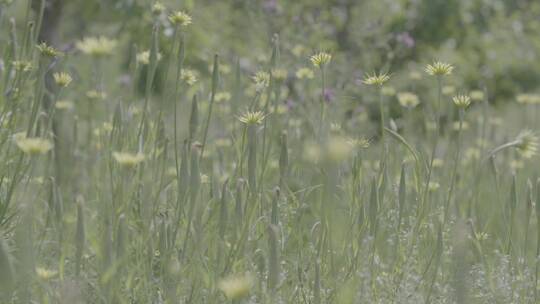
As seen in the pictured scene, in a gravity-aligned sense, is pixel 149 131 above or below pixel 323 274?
above

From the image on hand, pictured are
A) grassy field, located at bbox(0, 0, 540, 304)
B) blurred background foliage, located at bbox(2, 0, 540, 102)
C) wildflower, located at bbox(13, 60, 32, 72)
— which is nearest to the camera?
grassy field, located at bbox(0, 0, 540, 304)

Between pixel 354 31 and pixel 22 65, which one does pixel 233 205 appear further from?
pixel 354 31

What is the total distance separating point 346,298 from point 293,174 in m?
1.20

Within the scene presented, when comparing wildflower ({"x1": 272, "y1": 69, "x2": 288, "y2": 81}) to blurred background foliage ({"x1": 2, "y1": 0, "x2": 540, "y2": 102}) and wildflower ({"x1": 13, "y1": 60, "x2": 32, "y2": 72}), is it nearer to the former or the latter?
wildflower ({"x1": 13, "y1": 60, "x2": 32, "y2": 72})

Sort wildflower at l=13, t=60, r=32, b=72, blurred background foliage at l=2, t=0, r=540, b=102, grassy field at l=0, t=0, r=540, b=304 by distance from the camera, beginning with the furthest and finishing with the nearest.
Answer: blurred background foliage at l=2, t=0, r=540, b=102, wildflower at l=13, t=60, r=32, b=72, grassy field at l=0, t=0, r=540, b=304

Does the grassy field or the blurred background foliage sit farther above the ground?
the blurred background foliage

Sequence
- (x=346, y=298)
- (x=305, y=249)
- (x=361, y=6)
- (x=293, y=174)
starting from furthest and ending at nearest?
1. (x=361, y=6)
2. (x=293, y=174)
3. (x=305, y=249)
4. (x=346, y=298)

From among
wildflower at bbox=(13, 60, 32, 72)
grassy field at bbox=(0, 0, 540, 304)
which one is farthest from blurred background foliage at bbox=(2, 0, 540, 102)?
Result: wildflower at bbox=(13, 60, 32, 72)

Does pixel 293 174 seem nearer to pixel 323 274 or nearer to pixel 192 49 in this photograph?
pixel 323 274

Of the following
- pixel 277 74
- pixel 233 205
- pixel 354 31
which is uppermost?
pixel 354 31

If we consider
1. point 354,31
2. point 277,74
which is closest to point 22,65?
point 277,74

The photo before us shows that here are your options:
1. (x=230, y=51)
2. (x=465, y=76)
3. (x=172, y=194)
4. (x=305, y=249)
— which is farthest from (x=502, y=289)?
(x=465, y=76)

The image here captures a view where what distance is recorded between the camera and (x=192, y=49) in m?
4.19

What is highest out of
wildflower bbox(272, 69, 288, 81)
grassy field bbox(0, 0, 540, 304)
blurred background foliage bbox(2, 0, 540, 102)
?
blurred background foliage bbox(2, 0, 540, 102)
